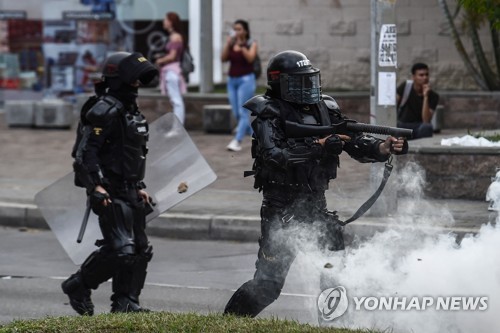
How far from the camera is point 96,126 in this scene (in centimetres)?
786

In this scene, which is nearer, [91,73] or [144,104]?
[144,104]

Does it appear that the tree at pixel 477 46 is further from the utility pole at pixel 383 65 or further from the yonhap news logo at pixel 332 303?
the yonhap news logo at pixel 332 303

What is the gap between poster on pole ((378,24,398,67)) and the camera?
37.6 ft

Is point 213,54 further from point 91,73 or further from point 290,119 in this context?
point 290,119

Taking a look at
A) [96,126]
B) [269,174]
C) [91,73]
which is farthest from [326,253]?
[91,73]

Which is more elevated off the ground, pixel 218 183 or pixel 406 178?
pixel 406 178

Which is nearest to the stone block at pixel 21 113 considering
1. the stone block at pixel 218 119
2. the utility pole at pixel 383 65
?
the stone block at pixel 218 119

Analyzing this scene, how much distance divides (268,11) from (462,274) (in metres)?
14.0

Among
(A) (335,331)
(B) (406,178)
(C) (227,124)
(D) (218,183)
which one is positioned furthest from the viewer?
(C) (227,124)

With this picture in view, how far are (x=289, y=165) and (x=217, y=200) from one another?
21.0 ft

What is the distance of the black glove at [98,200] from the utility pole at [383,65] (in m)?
4.21

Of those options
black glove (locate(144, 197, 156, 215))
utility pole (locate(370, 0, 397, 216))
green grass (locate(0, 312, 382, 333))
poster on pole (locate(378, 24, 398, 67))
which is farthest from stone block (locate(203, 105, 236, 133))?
green grass (locate(0, 312, 382, 333))

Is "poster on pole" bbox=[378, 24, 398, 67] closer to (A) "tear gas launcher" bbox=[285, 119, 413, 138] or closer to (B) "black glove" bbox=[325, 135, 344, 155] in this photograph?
(A) "tear gas launcher" bbox=[285, 119, 413, 138]

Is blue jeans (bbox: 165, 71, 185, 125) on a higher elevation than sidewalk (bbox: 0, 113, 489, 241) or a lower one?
higher
